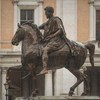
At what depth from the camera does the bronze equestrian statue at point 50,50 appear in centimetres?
1873

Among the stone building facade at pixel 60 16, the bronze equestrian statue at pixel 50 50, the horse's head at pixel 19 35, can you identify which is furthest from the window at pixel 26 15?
the bronze equestrian statue at pixel 50 50

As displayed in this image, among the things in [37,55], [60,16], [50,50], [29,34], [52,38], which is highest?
[60,16]

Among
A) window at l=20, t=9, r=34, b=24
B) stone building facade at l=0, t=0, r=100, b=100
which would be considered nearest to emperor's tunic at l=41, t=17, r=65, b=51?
stone building facade at l=0, t=0, r=100, b=100

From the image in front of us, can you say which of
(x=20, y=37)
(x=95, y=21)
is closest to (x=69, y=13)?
(x=95, y=21)

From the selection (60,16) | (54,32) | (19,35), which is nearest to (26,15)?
(60,16)

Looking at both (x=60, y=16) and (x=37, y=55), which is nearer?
(x=37, y=55)

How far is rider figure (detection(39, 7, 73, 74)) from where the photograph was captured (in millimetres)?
18516

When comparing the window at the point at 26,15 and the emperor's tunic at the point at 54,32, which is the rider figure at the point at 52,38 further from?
the window at the point at 26,15

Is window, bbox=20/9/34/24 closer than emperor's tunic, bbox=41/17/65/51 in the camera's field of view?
No

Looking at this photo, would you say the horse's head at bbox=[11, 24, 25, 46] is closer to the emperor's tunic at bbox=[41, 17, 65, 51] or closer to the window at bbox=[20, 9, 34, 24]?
the emperor's tunic at bbox=[41, 17, 65, 51]

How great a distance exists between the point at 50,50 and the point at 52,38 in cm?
40

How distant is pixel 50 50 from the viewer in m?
18.7

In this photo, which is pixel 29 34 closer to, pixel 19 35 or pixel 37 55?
pixel 19 35

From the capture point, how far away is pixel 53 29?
1911 centimetres
